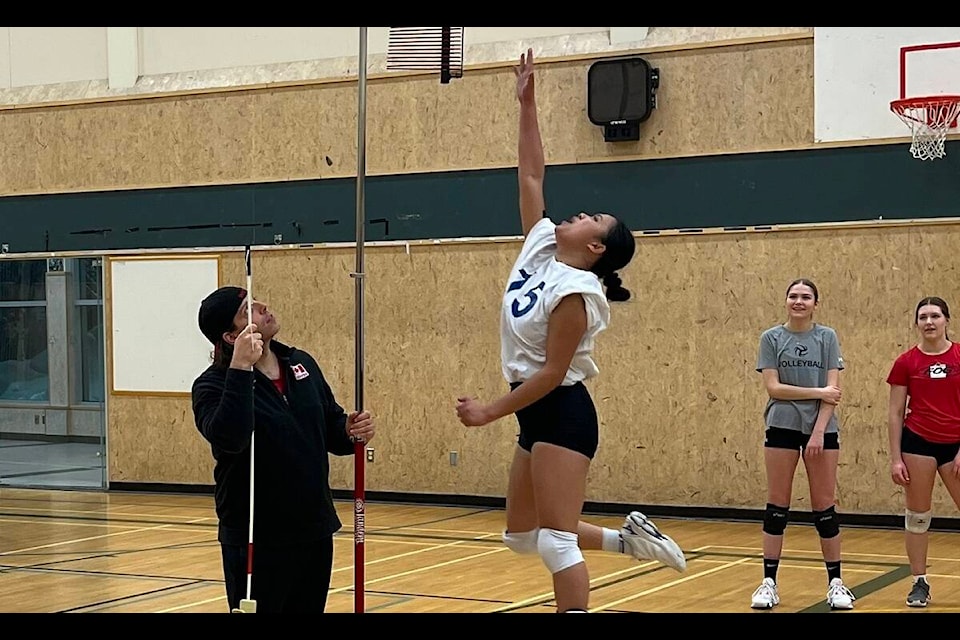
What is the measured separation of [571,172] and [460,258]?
1.20 metres

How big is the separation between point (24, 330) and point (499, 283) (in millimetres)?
5221

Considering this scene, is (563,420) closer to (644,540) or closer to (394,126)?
Answer: (644,540)

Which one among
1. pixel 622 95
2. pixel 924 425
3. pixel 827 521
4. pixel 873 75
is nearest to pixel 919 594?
pixel 827 521

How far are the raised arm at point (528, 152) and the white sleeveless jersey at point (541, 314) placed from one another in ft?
0.91

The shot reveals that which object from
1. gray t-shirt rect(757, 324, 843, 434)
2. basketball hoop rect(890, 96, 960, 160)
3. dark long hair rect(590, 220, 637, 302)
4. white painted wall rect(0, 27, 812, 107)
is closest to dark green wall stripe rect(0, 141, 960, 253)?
basketball hoop rect(890, 96, 960, 160)

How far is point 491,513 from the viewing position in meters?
11.0

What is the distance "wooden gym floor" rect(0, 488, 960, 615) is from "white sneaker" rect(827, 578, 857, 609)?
0.36 feet

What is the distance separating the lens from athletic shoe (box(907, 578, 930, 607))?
6.91 metres

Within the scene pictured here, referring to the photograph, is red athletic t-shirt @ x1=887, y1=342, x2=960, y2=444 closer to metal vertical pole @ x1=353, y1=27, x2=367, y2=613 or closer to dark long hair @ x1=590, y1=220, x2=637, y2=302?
dark long hair @ x1=590, y1=220, x2=637, y2=302

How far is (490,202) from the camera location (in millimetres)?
11352

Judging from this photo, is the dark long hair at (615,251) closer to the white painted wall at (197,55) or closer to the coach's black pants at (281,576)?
the coach's black pants at (281,576)

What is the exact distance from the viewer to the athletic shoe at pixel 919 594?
6.91 metres

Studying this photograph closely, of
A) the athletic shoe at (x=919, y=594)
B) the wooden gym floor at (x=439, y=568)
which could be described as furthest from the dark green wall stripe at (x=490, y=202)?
the athletic shoe at (x=919, y=594)
